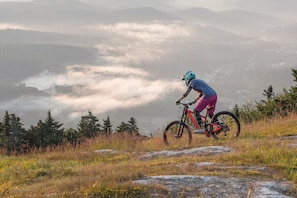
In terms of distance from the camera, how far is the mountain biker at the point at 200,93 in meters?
15.1

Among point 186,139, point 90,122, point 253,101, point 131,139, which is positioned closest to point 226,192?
point 186,139

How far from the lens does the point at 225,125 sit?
15.7 meters

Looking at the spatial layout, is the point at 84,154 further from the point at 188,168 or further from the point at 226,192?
the point at 226,192

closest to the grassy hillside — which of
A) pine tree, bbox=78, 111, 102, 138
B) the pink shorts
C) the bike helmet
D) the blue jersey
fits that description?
the pink shorts

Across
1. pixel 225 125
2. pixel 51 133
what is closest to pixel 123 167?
pixel 225 125

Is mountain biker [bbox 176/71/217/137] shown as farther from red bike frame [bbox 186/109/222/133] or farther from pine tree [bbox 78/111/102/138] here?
pine tree [bbox 78/111/102/138]

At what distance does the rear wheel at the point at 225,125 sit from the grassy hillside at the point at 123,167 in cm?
42

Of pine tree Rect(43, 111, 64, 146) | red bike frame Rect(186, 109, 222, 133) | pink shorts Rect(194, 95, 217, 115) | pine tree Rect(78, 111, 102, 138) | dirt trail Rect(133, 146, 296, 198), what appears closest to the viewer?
dirt trail Rect(133, 146, 296, 198)

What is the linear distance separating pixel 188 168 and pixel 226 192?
2098mm

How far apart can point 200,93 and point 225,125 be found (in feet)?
5.08

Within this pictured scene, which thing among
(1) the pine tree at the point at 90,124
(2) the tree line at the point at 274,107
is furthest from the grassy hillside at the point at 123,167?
(1) the pine tree at the point at 90,124

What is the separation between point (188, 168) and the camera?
955cm

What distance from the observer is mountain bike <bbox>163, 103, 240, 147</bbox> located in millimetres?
15750

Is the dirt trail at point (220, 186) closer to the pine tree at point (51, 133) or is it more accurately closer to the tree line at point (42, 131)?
the tree line at point (42, 131)
